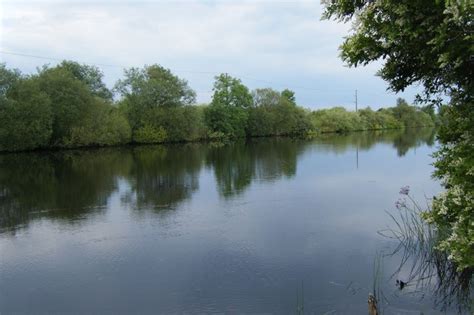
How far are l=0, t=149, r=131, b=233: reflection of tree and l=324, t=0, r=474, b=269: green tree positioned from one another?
12.2 metres

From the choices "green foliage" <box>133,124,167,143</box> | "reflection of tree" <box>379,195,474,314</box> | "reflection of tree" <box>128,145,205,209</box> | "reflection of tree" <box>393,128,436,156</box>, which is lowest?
"reflection of tree" <box>379,195,474,314</box>

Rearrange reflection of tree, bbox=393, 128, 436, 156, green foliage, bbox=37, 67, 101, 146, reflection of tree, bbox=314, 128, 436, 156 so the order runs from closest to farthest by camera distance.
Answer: reflection of tree, bbox=393, 128, 436, 156 < green foliage, bbox=37, 67, 101, 146 < reflection of tree, bbox=314, 128, 436, 156

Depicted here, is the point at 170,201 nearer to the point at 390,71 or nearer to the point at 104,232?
the point at 104,232

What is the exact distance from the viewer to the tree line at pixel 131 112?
→ 38719 millimetres

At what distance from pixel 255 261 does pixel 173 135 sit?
153ft

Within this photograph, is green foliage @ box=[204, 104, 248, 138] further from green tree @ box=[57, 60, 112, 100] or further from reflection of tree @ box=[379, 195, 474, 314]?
reflection of tree @ box=[379, 195, 474, 314]

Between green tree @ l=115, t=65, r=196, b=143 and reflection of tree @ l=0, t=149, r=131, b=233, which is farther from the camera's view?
green tree @ l=115, t=65, r=196, b=143

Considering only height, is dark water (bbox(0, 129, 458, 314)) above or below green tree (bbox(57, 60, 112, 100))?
below

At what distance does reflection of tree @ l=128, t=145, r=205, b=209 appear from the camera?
17297mm

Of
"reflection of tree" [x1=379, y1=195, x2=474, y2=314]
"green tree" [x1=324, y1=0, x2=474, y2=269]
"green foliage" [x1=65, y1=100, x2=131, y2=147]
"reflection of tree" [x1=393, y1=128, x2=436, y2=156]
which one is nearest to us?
"green tree" [x1=324, y1=0, x2=474, y2=269]

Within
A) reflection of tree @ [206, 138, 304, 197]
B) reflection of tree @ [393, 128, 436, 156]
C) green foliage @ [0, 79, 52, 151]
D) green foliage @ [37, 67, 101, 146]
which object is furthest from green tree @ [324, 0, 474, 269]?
green foliage @ [37, 67, 101, 146]

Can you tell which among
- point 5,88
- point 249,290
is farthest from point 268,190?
point 5,88

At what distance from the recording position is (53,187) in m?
20.9

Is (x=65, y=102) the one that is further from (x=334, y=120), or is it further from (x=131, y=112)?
(x=334, y=120)
